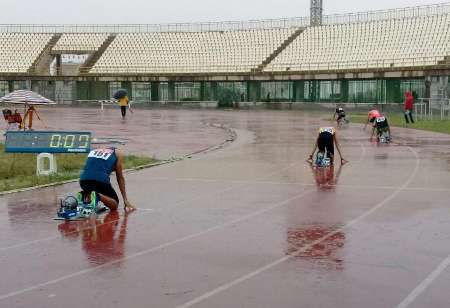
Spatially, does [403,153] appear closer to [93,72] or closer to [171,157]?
[171,157]

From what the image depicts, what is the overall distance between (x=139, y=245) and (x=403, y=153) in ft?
48.7

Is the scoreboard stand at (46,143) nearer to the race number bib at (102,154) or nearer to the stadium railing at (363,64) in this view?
the race number bib at (102,154)

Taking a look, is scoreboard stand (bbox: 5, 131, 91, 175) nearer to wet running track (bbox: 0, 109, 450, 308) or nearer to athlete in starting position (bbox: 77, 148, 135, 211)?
wet running track (bbox: 0, 109, 450, 308)

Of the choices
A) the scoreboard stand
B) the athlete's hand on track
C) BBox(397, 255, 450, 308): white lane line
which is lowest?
BBox(397, 255, 450, 308): white lane line

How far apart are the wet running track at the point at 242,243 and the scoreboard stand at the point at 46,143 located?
1507 millimetres

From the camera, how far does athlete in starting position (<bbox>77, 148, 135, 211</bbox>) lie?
11062 millimetres

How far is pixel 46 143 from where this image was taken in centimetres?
1612

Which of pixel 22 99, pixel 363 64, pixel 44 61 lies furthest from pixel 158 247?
pixel 44 61

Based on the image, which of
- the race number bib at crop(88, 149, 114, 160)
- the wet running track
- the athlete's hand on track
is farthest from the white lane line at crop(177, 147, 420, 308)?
the race number bib at crop(88, 149, 114, 160)

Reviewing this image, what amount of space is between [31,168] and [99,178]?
22.7 ft

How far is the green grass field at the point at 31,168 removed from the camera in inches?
596

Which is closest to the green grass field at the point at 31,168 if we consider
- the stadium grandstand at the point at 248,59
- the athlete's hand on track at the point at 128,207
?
the athlete's hand on track at the point at 128,207

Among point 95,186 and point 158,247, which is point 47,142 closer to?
point 95,186

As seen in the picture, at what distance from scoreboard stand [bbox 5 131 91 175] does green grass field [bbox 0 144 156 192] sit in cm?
44
